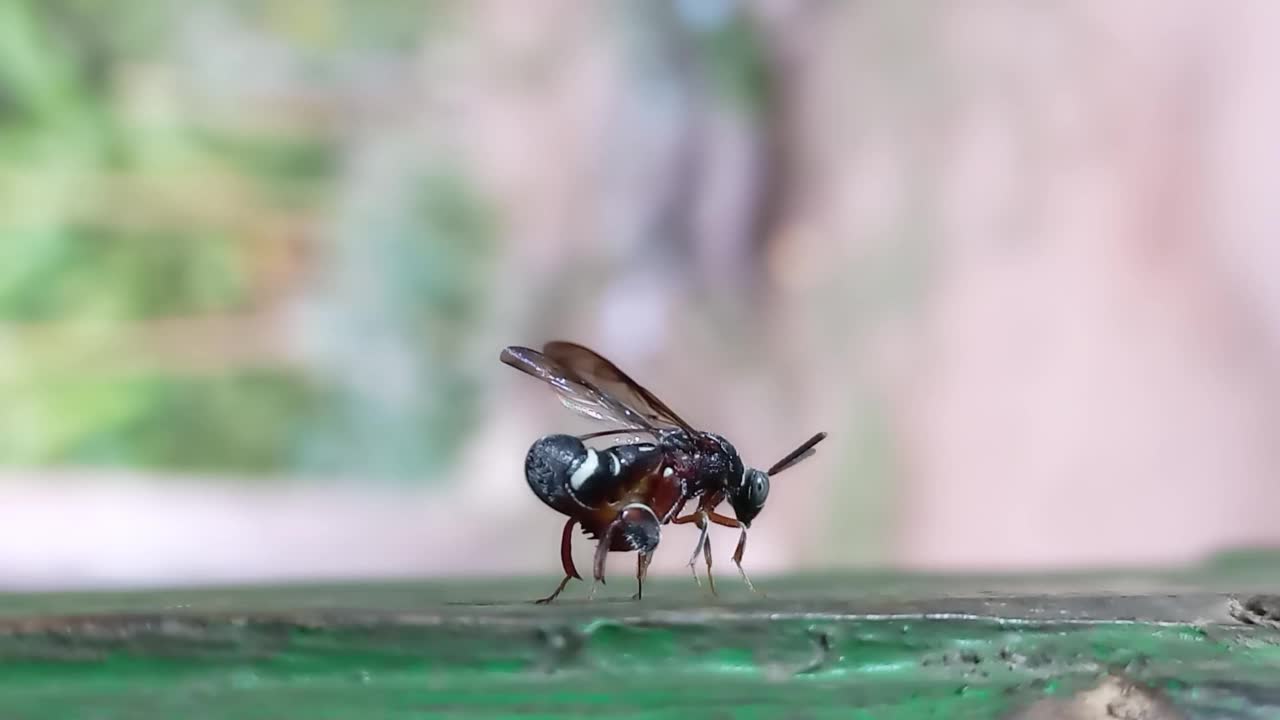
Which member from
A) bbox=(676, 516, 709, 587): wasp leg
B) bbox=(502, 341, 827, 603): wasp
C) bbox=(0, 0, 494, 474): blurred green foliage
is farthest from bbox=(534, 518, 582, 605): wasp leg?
bbox=(0, 0, 494, 474): blurred green foliage

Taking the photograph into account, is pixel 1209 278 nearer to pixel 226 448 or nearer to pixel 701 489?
pixel 701 489

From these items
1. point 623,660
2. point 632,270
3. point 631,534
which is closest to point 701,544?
point 631,534

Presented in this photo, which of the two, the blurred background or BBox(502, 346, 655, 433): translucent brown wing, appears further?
the blurred background

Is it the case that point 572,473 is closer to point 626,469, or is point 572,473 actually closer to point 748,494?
point 626,469

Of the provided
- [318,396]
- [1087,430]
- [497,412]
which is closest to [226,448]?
[318,396]

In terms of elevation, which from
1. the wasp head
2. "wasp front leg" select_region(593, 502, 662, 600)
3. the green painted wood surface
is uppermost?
the wasp head

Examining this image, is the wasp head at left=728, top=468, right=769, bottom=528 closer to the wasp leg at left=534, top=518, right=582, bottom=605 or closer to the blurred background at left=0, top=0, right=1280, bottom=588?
the wasp leg at left=534, top=518, right=582, bottom=605

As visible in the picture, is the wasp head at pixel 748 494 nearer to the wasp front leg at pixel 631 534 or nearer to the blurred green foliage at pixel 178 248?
the wasp front leg at pixel 631 534
